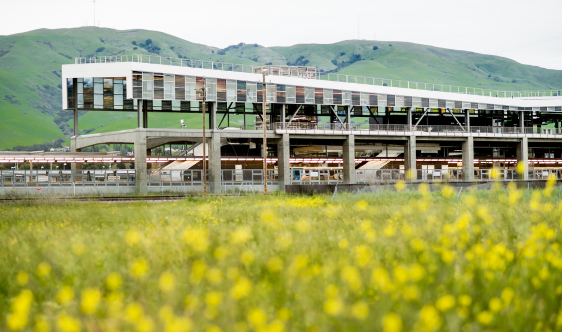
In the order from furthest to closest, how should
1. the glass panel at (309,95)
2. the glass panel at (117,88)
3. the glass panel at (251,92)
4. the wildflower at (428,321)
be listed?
the glass panel at (309,95) < the glass panel at (117,88) < the glass panel at (251,92) < the wildflower at (428,321)

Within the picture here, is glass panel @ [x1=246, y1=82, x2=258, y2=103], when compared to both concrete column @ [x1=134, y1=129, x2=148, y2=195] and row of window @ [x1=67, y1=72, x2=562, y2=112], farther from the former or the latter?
concrete column @ [x1=134, y1=129, x2=148, y2=195]

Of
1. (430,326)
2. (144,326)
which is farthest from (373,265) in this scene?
(144,326)

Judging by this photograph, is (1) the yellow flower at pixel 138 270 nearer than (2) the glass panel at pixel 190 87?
Yes

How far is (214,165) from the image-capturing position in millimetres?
52406

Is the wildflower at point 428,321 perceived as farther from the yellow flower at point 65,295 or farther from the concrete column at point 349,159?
the concrete column at point 349,159

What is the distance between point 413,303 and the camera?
4.52 metres

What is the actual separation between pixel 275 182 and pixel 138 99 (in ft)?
60.7

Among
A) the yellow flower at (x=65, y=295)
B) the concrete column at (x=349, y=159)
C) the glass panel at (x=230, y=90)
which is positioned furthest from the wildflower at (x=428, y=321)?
the concrete column at (x=349, y=159)

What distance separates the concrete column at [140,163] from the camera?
1889 inches

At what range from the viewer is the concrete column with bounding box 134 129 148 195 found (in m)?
48.0

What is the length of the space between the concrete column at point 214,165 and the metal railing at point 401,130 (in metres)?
7.81

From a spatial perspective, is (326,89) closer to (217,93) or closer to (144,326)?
(217,93)

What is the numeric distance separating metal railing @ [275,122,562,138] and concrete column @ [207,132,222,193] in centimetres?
781

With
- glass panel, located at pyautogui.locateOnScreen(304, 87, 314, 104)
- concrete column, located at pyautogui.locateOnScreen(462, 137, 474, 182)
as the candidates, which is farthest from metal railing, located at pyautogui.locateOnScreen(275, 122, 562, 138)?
glass panel, located at pyautogui.locateOnScreen(304, 87, 314, 104)
